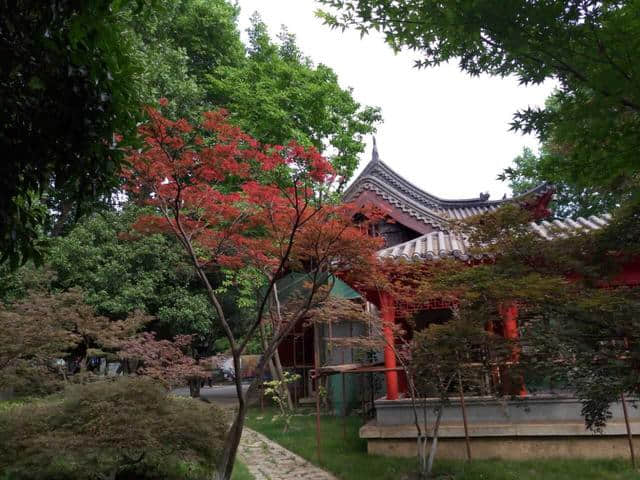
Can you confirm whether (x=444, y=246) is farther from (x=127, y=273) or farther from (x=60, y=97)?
(x=127, y=273)

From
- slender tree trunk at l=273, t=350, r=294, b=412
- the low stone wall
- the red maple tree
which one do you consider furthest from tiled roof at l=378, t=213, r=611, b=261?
slender tree trunk at l=273, t=350, r=294, b=412

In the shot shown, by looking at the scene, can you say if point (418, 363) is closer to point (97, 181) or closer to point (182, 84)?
point (97, 181)

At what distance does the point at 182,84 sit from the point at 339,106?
481cm

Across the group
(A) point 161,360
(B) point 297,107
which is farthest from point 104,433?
(B) point 297,107

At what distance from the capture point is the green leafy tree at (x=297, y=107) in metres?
14.7

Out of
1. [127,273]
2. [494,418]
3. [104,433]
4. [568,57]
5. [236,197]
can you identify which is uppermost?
[127,273]

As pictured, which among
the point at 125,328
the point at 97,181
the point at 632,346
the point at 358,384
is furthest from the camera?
the point at 358,384

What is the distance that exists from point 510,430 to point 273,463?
371 cm

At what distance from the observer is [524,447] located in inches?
288

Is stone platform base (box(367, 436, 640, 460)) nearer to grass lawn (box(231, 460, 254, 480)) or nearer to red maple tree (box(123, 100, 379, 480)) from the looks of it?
grass lawn (box(231, 460, 254, 480))

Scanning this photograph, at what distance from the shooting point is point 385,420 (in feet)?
25.9

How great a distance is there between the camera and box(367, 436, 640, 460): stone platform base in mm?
7117

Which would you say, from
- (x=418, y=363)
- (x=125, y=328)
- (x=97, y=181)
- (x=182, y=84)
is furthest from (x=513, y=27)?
(x=182, y=84)

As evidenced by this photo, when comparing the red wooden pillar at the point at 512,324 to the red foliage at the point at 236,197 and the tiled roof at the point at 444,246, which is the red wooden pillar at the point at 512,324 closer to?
the tiled roof at the point at 444,246
